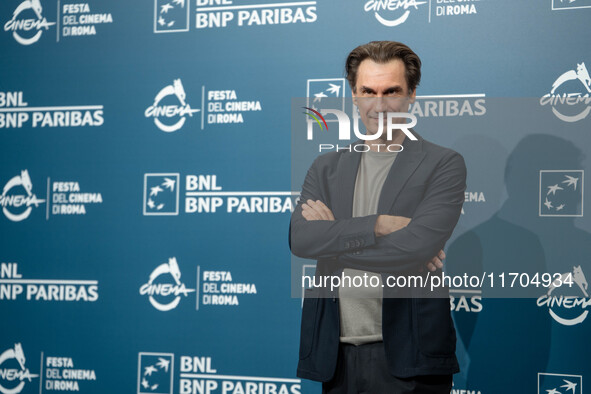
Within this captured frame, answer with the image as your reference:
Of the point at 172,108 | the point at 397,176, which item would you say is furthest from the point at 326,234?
the point at 172,108

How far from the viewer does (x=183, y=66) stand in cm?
356

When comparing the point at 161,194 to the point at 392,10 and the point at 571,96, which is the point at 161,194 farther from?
the point at 571,96

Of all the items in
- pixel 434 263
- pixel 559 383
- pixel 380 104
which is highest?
pixel 380 104

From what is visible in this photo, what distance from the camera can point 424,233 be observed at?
235 centimetres

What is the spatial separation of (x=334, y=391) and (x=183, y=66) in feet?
6.19

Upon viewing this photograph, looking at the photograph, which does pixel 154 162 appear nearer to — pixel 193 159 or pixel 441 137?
pixel 193 159

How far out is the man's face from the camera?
8.25 ft

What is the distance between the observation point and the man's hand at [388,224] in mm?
2361

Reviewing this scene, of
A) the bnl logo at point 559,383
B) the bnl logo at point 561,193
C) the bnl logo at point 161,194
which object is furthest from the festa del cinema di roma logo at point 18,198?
the bnl logo at point 559,383

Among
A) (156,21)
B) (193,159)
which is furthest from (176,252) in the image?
(156,21)

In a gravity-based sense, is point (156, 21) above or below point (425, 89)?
above

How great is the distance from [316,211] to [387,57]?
61cm

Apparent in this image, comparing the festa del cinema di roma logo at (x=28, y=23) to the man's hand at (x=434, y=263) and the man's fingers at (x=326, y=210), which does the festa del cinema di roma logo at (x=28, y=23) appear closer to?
the man's fingers at (x=326, y=210)

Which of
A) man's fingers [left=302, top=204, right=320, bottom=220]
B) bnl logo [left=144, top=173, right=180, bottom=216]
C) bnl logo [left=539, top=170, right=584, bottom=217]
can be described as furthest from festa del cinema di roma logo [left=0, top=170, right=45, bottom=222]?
bnl logo [left=539, top=170, right=584, bottom=217]
